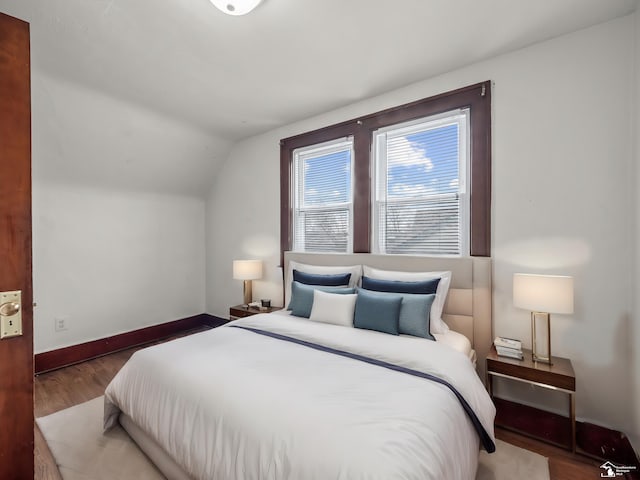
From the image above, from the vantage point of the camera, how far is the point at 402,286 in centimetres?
243

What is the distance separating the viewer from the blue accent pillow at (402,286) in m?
2.35

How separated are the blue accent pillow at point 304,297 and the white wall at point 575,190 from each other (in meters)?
1.31

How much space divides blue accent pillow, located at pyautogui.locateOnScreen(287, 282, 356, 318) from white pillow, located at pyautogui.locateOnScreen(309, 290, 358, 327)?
0.33 feet

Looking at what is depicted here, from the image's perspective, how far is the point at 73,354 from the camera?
3.30m

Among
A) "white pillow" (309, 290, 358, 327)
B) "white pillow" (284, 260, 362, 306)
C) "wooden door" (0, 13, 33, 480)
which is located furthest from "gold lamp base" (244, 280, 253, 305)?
"wooden door" (0, 13, 33, 480)

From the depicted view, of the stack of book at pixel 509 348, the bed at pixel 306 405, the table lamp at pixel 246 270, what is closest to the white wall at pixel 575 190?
the stack of book at pixel 509 348

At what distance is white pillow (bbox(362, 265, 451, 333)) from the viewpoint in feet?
7.57

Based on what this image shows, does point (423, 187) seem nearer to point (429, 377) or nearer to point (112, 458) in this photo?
point (429, 377)

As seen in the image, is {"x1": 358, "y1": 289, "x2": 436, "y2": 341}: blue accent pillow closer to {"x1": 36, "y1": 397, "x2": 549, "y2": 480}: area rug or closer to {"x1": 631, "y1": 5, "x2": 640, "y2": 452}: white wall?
{"x1": 36, "y1": 397, "x2": 549, "y2": 480}: area rug

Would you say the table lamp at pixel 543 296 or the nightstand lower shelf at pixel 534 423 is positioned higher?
the table lamp at pixel 543 296

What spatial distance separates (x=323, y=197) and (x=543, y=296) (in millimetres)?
2298

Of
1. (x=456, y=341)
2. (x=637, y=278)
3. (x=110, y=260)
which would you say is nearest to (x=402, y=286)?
(x=456, y=341)

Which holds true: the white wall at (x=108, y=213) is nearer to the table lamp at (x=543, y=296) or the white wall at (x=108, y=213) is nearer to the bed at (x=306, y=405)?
the bed at (x=306, y=405)

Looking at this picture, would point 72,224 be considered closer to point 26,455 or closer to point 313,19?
point 26,455
